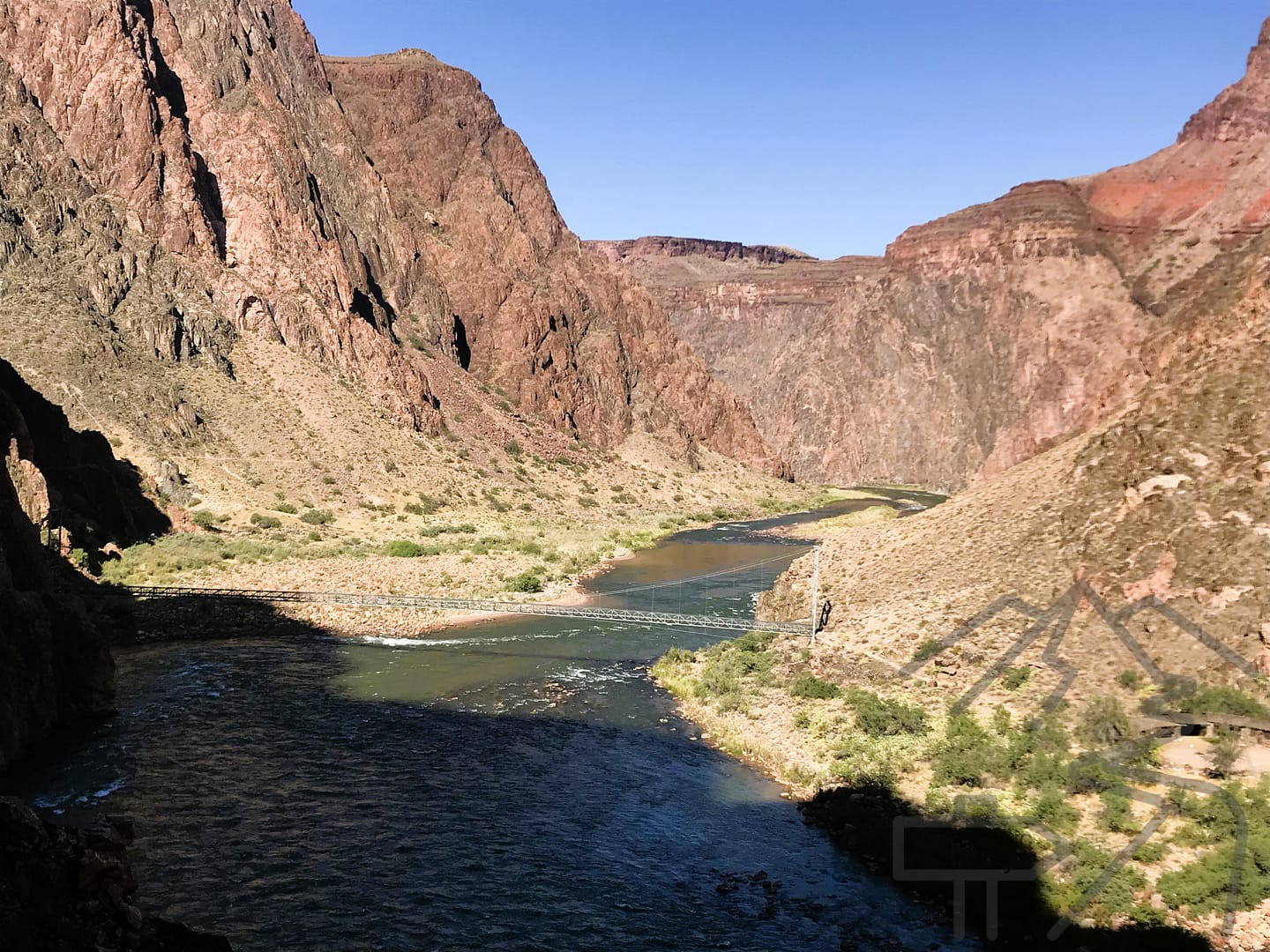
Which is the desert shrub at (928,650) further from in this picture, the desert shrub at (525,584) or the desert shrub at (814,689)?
the desert shrub at (525,584)

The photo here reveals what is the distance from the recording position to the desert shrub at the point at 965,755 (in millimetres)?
21781

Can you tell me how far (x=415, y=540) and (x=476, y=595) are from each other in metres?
13.4

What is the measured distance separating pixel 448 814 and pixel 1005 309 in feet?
485

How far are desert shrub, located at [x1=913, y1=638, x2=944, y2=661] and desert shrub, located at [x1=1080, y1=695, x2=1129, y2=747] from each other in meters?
6.05

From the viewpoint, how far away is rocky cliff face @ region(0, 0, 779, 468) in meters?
64.4

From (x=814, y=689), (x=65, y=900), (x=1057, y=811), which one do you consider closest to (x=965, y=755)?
(x=1057, y=811)

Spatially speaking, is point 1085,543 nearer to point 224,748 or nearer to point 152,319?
point 224,748

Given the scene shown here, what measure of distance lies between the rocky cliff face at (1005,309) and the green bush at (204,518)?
83.5m

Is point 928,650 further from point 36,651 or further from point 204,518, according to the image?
point 204,518

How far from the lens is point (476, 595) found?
4494 cm

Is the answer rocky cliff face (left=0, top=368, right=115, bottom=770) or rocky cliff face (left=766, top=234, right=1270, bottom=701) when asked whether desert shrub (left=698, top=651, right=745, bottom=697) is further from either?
rocky cliff face (left=0, top=368, right=115, bottom=770)

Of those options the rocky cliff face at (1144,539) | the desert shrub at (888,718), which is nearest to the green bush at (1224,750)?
the rocky cliff face at (1144,539)

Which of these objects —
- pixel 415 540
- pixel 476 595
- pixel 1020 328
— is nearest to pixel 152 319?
pixel 415 540

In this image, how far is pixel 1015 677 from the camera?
26.4 meters
